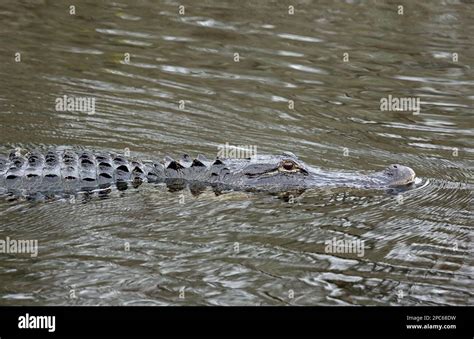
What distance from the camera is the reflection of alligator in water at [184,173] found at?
858cm

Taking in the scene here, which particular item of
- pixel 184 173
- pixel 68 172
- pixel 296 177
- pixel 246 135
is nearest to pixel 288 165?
pixel 296 177

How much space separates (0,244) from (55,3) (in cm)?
843

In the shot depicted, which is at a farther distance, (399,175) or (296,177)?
(296,177)

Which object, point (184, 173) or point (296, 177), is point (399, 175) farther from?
point (184, 173)

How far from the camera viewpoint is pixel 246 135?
10492 mm

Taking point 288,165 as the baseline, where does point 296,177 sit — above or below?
below

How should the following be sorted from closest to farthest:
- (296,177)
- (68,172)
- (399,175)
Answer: (68,172) → (399,175) → (296,177)

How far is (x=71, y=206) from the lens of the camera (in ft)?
26.7

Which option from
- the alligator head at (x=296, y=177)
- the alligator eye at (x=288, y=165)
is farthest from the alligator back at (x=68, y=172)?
the alligator eye at (x=288, y=165)

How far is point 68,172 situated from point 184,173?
4.10 ft

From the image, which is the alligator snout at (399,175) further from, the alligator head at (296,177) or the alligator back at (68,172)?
the alligator back at (68,172)

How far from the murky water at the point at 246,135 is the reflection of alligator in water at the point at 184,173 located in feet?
0.76
